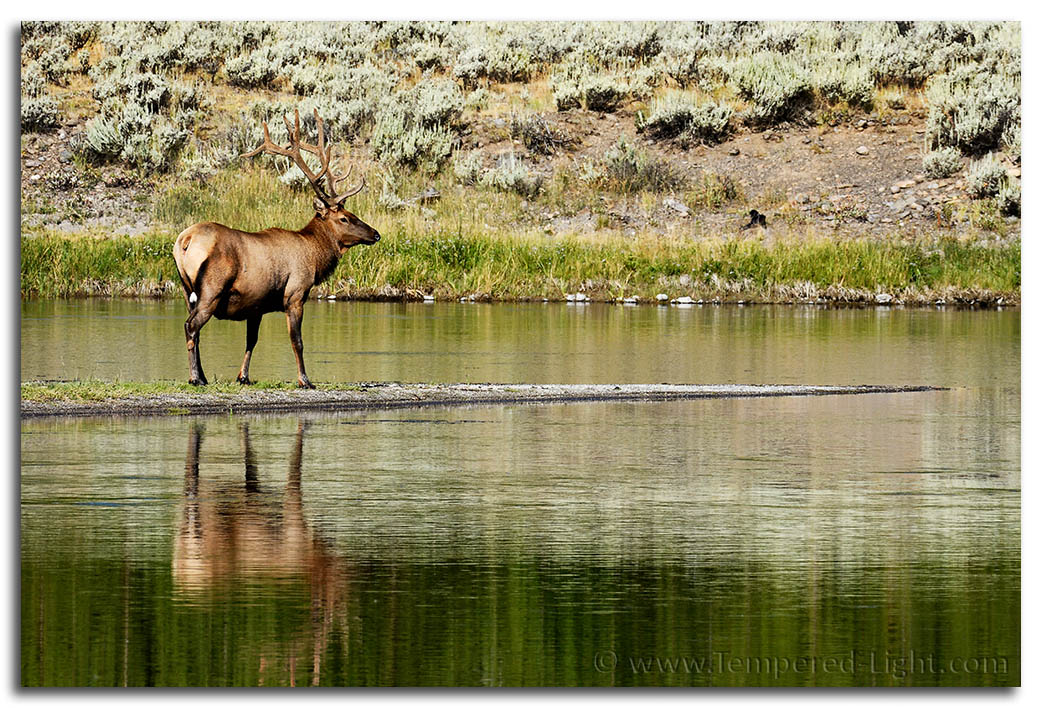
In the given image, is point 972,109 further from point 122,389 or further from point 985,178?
point 122,389

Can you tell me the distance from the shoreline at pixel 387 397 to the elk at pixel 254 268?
50 centimetres

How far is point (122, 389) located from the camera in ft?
55.3

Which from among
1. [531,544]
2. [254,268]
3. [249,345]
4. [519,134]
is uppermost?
[519,134]

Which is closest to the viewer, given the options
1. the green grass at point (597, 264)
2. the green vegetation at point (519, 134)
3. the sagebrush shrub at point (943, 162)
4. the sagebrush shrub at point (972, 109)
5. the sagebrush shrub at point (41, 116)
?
the green grass at point (597, 264)

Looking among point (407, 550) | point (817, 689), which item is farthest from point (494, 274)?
point (817, 689)

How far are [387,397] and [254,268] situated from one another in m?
1.72

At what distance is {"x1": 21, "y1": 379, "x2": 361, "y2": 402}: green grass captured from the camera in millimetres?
16375

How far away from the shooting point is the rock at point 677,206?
122 feet

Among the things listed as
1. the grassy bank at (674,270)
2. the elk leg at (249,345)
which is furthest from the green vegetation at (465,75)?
the elk leg at (249,345)

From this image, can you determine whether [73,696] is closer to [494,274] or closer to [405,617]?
[405,617]

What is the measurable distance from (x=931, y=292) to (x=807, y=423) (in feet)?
58.8

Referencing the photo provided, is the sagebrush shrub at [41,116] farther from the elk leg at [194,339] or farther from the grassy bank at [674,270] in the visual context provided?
the elk leg at [194,339]

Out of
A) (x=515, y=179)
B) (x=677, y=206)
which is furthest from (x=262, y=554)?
(x=515, y=179)
